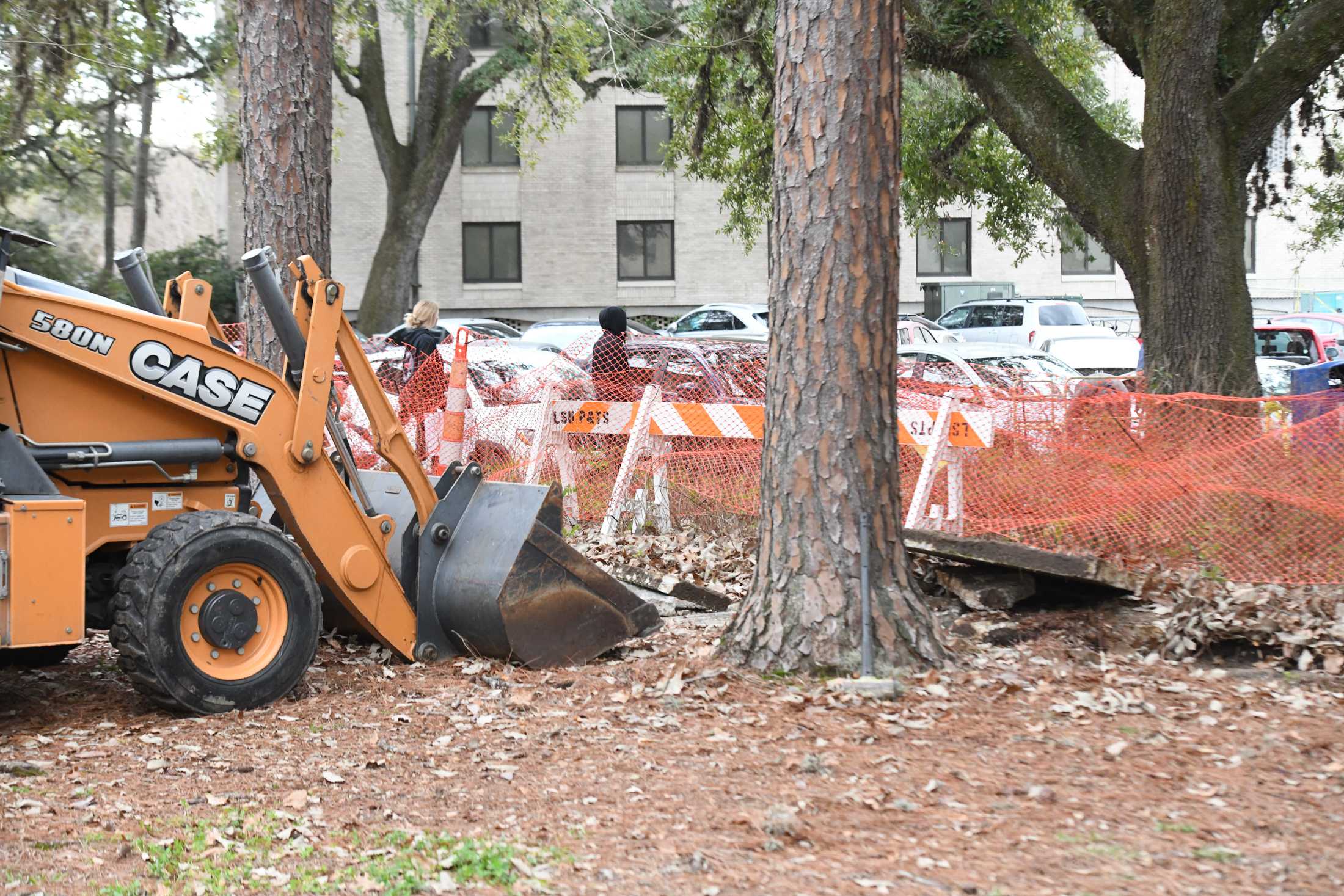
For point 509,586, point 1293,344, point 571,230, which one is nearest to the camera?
point 509,586

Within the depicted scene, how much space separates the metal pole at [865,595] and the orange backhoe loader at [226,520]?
1.43 metres

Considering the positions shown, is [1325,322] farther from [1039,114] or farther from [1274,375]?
[1039,114]

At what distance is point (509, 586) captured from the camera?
6.78 meters

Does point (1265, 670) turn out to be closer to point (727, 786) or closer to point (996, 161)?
point (727, 786)

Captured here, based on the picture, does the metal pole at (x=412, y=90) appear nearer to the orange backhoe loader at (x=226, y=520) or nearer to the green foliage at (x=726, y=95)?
the green foliage at (x=726, y=95)

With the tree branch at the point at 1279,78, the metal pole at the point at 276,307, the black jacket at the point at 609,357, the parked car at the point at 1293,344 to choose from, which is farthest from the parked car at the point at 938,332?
the metal pole at the point at 276,307

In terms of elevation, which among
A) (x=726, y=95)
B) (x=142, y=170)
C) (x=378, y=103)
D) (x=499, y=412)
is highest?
(x=378, y=103)

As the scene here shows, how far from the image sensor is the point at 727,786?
497 centimetres

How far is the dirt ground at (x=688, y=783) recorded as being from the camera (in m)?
4.14

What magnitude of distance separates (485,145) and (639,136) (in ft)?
15.0

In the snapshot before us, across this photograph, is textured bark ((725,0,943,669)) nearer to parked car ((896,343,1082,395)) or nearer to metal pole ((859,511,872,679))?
metal pole ((859,511,872,679))

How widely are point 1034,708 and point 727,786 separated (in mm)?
1638

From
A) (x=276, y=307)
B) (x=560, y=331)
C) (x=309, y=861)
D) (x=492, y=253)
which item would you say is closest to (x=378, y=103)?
(x=560, y=331)

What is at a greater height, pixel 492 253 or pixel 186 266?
pixel 492 253
